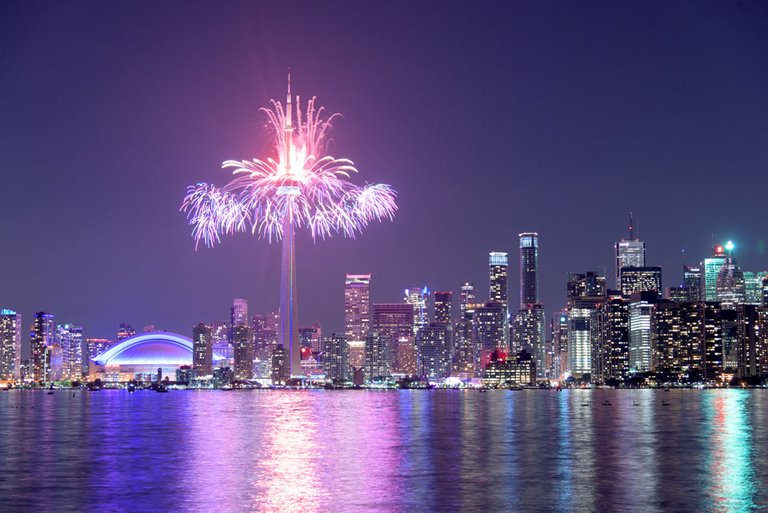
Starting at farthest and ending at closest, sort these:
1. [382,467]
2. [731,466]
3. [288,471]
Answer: [731,466]
[382,467]
[288,471]

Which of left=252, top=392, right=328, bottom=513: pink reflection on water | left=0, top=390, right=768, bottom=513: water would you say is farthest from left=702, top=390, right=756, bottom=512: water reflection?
left=252, top=392, right=328, bottom=513: pink reflection on water

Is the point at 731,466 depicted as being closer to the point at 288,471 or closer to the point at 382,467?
the point at 382,467

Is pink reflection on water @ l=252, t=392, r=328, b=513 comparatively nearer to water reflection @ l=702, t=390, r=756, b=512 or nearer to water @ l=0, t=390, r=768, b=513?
water @ l=0, t=390, r=768, b=513

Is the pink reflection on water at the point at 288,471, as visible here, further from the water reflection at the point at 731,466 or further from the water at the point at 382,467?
the water reflection at the point at 731,466

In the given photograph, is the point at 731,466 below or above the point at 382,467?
below

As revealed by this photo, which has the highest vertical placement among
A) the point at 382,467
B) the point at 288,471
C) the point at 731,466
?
the point at 288,471

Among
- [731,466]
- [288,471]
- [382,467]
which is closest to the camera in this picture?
[288,471]

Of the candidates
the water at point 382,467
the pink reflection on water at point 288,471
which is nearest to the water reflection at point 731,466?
the water at point 382,467

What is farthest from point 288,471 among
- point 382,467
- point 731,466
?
point 731,466
